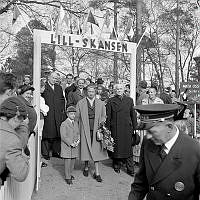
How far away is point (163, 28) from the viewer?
33.1m

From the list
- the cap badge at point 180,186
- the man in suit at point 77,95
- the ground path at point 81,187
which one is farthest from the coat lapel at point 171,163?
the man in suit at point 77,95

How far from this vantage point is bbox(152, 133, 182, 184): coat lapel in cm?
259

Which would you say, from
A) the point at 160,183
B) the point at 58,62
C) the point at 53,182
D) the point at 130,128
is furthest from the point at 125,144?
the point at 58,62

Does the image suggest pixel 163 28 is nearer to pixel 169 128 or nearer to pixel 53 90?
pixel 53 90

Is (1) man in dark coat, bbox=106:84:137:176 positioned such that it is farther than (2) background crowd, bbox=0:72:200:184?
Yes

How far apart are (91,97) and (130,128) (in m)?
1.14

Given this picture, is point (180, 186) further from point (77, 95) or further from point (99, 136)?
point (77, 95)

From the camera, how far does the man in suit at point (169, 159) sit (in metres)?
2.58

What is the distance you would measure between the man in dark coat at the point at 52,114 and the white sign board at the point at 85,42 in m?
1.17

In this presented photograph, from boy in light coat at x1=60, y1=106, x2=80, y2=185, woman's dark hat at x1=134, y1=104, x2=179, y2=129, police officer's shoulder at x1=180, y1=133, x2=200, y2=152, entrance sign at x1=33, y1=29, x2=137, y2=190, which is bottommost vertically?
boy in light coat at x1=60, y1=106, x2=80, y2=185

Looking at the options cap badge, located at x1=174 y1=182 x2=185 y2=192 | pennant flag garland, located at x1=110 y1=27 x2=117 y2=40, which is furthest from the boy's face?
cap badge, located at x1=174 y1=182 x2=185 y2=192

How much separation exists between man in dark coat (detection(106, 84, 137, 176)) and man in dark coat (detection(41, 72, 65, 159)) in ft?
3.83

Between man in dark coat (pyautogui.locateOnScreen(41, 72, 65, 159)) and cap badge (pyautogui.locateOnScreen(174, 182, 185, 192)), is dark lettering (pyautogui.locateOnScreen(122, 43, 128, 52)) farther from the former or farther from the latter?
cap badge (pyautogui.locateOnScreen(174, 182, 185, 192))

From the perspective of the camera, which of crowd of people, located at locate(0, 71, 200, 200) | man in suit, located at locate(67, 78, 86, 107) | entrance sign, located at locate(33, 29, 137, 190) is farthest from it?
man in suit, located at locate(67, 78, 86, 107)
